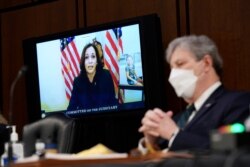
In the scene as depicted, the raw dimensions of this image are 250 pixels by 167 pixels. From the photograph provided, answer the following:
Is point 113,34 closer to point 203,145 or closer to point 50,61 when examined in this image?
point 50,61

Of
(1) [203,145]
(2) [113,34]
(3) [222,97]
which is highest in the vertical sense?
(2) [113,34]

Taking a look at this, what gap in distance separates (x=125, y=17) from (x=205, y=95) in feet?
7.32

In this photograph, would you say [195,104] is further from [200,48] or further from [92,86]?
[92,86]

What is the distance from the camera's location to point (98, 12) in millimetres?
5176

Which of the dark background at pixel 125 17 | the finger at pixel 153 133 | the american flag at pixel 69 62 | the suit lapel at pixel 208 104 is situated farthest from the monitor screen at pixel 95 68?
the finger at pixel 153 133

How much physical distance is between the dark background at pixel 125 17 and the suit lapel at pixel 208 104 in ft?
4.91

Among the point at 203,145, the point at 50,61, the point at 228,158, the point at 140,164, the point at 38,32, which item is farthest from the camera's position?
the point at 38,32

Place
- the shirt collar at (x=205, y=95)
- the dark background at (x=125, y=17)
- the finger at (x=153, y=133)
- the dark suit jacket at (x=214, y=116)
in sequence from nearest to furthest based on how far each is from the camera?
the dark suit jacket at (x=214, y=116) → the finger at (x=153, y=133) → the shirt collar at (x=205, y=95) → the dark background at (x=125, y=17)

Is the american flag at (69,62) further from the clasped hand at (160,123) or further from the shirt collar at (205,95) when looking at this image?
the clasped hand at (160,123)

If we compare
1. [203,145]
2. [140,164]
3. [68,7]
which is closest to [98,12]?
[68,7]

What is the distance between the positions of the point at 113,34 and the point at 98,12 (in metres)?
0.50

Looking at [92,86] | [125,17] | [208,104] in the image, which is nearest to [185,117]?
[208,104]

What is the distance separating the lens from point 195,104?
9.46 ft

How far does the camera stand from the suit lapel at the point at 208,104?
270 centimetres
